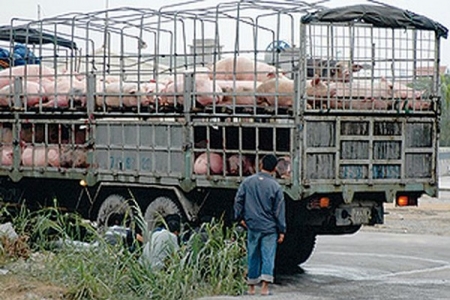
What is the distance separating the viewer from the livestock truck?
12758mm

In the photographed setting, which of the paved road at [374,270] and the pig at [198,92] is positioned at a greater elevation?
the pig at [198,92]

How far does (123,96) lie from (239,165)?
2476 millimetres

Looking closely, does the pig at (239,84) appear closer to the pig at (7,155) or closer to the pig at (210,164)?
the pig at (210,164)

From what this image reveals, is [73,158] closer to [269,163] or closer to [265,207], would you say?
[269,163]

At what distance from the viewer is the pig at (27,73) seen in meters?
16.5

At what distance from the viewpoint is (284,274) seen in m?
14.3

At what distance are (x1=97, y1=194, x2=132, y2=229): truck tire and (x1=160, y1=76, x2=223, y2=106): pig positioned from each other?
139 centimetres

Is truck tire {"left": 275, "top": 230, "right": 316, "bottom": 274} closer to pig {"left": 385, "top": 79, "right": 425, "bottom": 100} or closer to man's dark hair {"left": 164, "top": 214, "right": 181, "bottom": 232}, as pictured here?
man's dark hair {"left": 164, "top": 214, "right": 181, "bottom": 232}

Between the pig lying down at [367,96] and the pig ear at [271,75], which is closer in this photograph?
the pig lying down at [367,96]

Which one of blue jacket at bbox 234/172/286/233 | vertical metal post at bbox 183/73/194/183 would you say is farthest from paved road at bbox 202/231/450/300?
vertical metal post at bbox 183/73/194/183

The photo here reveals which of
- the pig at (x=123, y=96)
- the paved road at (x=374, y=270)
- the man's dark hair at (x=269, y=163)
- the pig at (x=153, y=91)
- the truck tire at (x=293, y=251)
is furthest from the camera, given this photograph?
the pig at (x=123, y=96)

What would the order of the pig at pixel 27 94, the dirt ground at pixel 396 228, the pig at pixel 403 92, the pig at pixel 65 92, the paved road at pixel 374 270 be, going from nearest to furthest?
1. the dirt ground at pixel 396 228
2. the paved road at pixel 374 270
3. the pig at pixel 403 92
4. the pig at pixel 65 92
5. the pig at pixel 27 94

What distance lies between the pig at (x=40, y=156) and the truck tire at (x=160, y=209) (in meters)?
2.10

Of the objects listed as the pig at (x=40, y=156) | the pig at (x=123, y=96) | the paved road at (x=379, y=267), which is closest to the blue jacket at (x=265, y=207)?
the paved road at (x=379, y=267)
